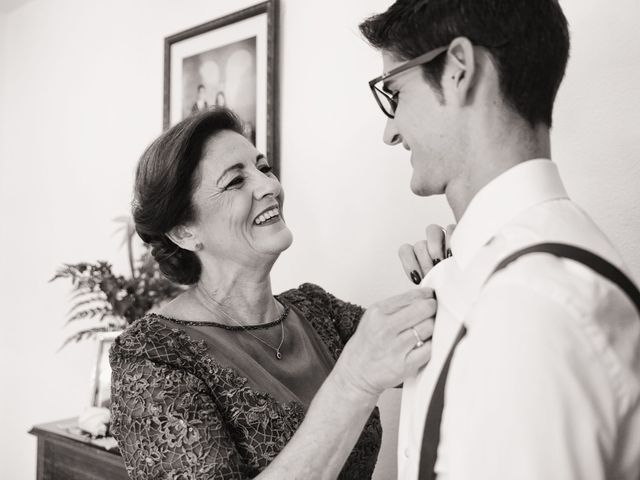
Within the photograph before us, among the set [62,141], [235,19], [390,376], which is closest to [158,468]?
[390,376]

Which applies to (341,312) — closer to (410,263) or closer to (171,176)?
(410,263)

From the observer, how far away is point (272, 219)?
1.54 metres

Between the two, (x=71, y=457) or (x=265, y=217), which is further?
(x=71, y=457)

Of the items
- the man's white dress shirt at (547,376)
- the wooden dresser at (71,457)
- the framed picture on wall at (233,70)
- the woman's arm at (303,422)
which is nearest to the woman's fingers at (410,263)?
the woman's arm at (303,422)

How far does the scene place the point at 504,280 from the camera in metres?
0.63

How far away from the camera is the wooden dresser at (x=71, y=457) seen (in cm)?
189

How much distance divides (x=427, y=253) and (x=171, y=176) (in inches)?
25.6

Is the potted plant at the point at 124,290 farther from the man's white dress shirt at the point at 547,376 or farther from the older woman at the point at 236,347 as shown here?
the man's white dress shirt at the point at 547,376

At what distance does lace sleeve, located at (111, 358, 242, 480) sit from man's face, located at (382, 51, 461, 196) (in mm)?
649

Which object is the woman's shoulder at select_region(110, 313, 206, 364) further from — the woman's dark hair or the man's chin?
the man's chin

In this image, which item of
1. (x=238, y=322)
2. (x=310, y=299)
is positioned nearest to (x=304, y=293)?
(x=310, y=299)

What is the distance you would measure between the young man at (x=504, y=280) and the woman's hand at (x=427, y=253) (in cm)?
30

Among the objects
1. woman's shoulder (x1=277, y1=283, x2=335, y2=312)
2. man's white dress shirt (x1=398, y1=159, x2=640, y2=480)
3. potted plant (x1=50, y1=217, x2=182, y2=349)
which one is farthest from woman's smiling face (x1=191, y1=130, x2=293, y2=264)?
man's white dress shirt (x1=398, y1=159, x2=640, y2=480)

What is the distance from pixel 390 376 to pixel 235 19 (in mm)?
1718
